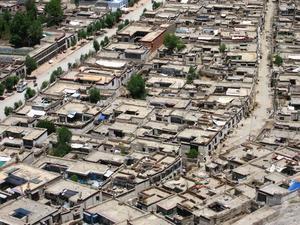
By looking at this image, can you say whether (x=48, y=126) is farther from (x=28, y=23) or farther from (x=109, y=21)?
(x=109, y=21)

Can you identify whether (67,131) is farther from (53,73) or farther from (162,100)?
(53,73)

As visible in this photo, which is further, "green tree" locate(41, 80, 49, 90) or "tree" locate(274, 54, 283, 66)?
"tree" locate(274, 54, 283, 66)

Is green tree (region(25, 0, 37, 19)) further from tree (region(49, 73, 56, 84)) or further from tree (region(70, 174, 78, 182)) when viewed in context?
tree (region(70, 174, 78, 182))

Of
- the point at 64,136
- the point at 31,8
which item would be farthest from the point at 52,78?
the point at 31,8

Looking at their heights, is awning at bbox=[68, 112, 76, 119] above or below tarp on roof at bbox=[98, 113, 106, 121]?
above

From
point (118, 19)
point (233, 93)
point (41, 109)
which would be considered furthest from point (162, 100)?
point (118, 19)

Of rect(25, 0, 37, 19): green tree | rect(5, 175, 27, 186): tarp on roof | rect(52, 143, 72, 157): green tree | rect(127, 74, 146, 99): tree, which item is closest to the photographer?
rect(5, 175, 27, 186): tarp on roof

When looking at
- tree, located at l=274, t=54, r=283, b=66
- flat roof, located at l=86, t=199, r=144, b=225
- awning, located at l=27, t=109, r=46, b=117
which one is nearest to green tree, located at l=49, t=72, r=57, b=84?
awning, located at l=27, t=109, r=46, b=117
